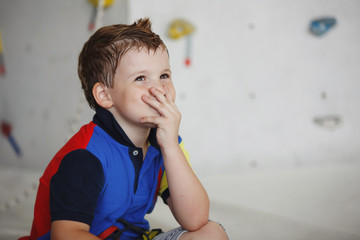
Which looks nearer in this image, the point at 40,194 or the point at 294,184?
the point at 40,194

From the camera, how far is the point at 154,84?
2.38 feet

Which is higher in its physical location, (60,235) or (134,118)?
(134,118)

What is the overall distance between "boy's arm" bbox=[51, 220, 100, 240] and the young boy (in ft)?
0.16

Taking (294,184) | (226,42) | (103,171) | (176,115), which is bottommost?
(294,184)

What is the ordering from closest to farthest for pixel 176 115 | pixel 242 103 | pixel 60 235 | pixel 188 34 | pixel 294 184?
pixel 60 235 → pixel 176 115 → pixel 294 184 → pixel 188 34 → pixel 242 103

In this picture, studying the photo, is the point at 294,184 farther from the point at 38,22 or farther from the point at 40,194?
the point at 38,22

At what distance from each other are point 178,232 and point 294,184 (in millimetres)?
941

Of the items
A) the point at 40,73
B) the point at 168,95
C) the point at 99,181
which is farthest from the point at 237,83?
the point at 99,181

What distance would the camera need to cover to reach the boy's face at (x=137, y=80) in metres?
0.72

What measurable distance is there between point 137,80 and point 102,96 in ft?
0.30

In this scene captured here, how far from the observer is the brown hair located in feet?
2.41

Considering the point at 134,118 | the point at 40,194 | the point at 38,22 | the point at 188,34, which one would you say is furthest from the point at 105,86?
the point at 38,22

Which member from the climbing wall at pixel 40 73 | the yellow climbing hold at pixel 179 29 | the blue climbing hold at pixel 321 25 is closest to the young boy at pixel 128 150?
the climbing wall at pixel 40 73

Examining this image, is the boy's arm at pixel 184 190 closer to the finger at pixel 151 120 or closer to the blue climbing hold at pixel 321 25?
the finger at pixel 151 120
